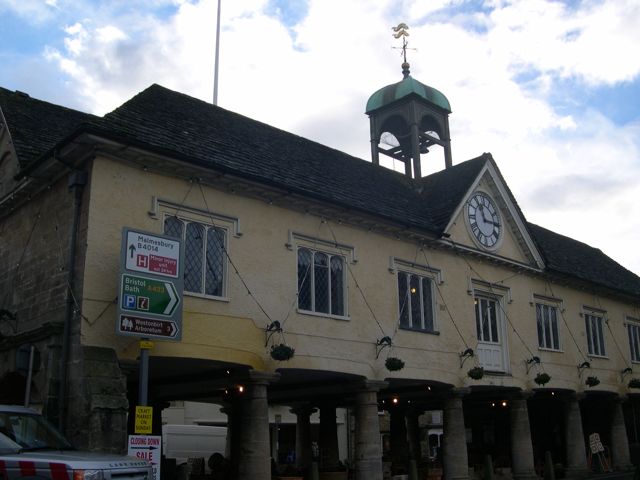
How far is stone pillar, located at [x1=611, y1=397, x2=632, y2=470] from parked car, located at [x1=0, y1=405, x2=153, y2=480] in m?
22.8

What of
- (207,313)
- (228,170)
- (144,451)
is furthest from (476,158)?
(144,451)

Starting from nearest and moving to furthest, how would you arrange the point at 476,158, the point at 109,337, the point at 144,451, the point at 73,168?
the point at 144,451 < the point at 109,337 < the point at 73,168 < the point at 476,158

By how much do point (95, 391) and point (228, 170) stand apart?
18.9 feet

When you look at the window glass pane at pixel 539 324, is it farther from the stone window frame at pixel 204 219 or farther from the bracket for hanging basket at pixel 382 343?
the stone window frame at pixel 204 219

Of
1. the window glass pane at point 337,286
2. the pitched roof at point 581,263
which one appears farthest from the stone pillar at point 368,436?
the pitched roof at point 581,263

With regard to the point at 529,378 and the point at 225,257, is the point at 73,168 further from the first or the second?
the point at 529,378

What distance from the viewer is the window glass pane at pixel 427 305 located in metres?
21.1

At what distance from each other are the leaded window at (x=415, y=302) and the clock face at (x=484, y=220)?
3.21m

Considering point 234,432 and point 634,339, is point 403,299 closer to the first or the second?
point 234,432

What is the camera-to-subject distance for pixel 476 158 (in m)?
25.2

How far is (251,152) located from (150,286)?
6.88 m

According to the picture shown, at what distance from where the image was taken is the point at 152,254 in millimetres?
13141

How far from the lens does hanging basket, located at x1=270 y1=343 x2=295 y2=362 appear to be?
1597cm

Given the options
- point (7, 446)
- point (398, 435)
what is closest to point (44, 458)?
point (7, 446)
